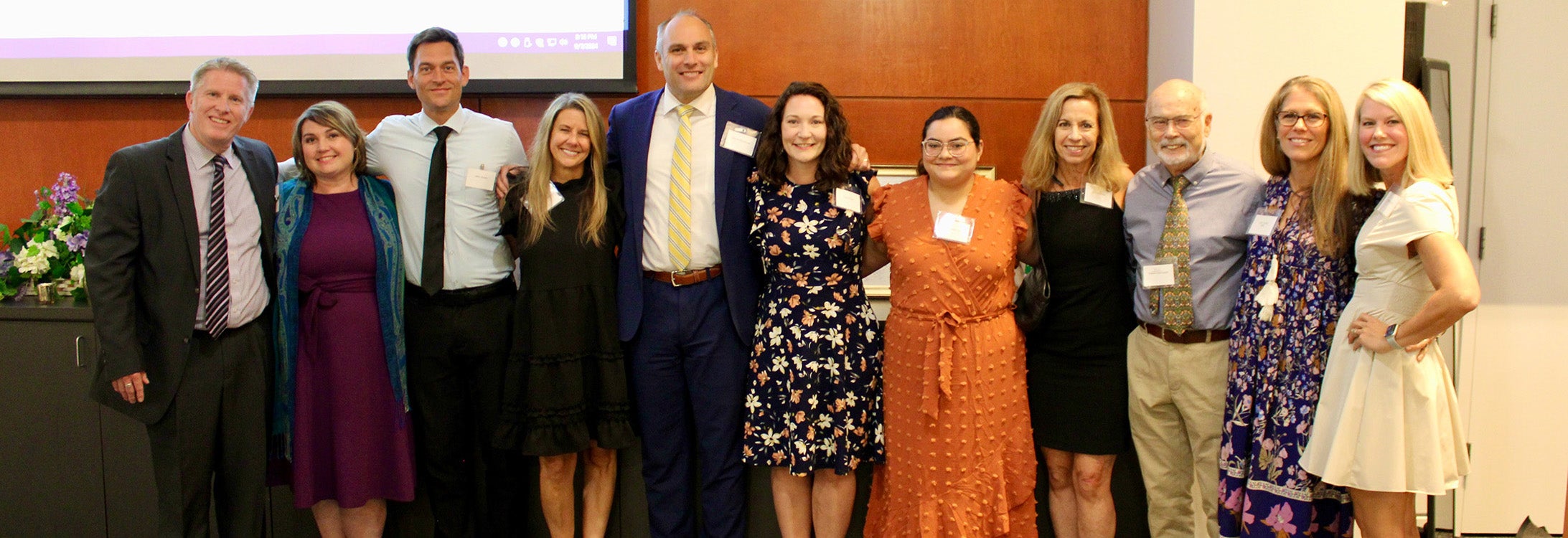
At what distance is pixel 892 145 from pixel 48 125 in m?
3.88

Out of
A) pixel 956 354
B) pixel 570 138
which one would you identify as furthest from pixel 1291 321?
pixel 570 138

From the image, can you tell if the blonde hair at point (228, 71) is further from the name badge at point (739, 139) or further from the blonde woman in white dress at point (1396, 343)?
the blonde woman in white dress at point (1396, 343)

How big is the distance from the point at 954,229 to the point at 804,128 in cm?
52

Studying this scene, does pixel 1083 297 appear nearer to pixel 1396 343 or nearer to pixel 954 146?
pixel 954 146

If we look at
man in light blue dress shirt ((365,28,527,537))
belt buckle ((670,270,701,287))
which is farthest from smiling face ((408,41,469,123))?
belt buckle ((670,270,701,287))

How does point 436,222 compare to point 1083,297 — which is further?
point 436,222

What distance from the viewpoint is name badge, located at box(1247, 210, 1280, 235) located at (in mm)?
2371

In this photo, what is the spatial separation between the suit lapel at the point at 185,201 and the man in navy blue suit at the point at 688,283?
121 cm

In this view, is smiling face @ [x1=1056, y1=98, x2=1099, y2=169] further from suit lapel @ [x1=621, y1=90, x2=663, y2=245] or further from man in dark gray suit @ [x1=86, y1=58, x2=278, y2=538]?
man in dark gray suit @ [x1=86, y1=58, x2=278, y2=538]

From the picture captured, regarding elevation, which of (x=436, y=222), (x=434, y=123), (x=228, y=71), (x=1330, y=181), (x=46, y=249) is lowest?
(x=46, y=249)

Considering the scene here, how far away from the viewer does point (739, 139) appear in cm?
277

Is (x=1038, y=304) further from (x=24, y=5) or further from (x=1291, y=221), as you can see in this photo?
(x=24, y=5)

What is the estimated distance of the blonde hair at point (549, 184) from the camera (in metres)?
2.63

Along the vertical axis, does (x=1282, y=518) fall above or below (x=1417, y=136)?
below
